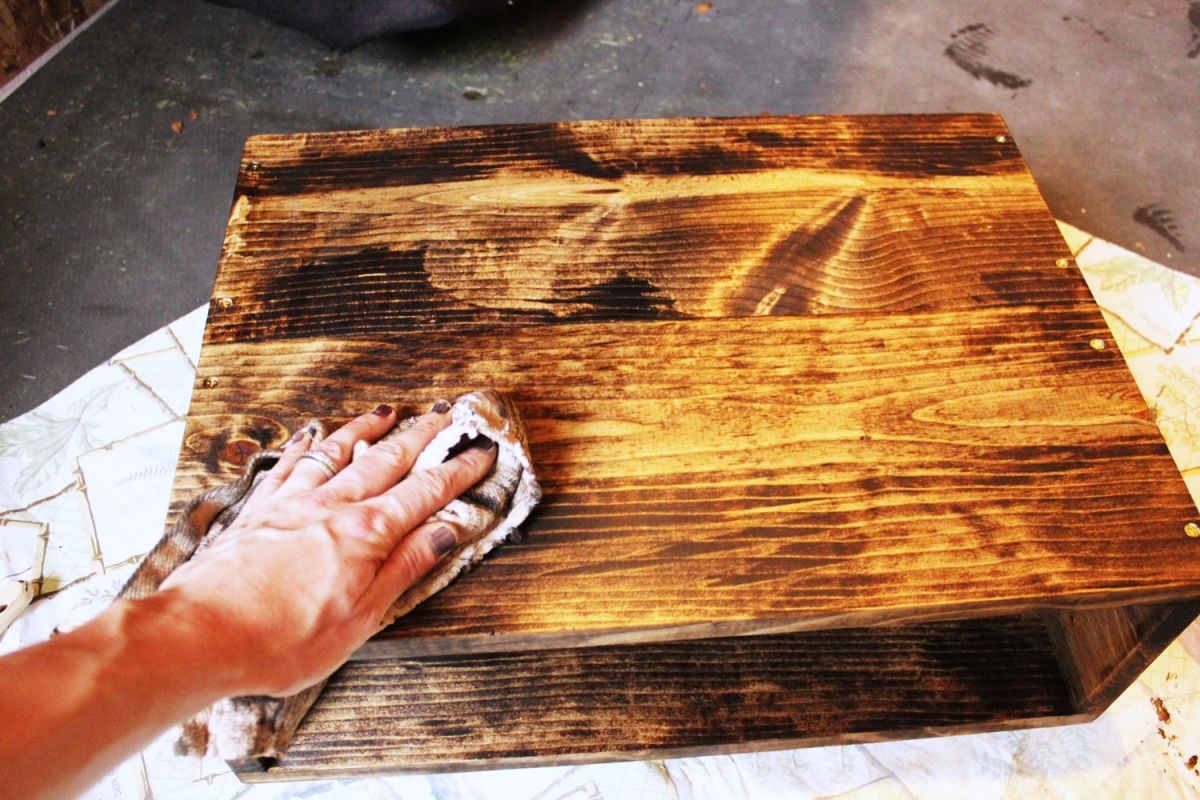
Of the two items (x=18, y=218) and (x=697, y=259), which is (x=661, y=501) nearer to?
(x=697, y=259)

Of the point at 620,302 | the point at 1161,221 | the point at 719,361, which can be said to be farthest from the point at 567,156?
the point at 1161,221

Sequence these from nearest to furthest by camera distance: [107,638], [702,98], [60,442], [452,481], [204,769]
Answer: [107,638] < [452,481] < [204,769] < [60,442] < [702,98]

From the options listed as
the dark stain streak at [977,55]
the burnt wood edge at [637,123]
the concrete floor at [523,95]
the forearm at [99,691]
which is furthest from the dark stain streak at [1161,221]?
the forearm at [99,691]

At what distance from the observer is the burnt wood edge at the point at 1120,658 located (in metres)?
0.89

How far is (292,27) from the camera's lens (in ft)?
6.36

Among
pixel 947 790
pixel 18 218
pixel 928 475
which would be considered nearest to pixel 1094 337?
pixel 928 475

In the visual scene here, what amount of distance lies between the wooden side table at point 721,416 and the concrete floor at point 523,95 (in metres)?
0.74

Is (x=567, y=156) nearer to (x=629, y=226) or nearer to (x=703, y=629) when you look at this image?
(x=629, y=226)

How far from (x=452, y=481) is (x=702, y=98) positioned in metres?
1.39

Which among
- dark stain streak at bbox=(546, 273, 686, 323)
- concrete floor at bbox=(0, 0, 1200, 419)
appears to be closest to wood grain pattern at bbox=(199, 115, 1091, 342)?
dark stain streak at bbox=(546, 273, 686, 323)

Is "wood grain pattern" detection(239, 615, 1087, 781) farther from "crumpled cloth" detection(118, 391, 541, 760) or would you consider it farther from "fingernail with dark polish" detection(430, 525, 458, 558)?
"fingernail with dark polish" detection(430, 525, 458, 558)

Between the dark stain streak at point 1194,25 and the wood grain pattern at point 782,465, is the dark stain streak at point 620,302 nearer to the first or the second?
the wood grain pattern at point 782,465

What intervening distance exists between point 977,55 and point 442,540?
73.8 inches

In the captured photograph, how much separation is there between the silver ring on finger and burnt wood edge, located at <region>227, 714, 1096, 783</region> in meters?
0.42
